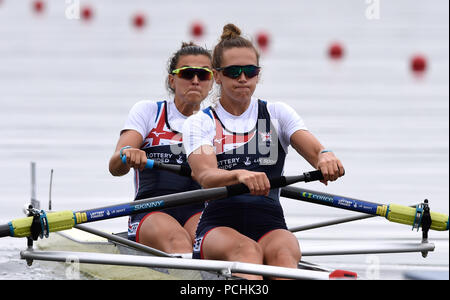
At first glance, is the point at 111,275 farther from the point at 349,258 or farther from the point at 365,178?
the point at 365,178

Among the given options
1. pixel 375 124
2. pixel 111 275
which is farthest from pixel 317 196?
pixel 375 124

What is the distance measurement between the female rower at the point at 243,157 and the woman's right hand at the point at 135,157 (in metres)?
0.93

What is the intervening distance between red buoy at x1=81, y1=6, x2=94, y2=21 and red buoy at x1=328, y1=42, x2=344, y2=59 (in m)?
6.62

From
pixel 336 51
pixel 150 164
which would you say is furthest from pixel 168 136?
pixel 336 51

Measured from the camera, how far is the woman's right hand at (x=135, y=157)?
557 cm

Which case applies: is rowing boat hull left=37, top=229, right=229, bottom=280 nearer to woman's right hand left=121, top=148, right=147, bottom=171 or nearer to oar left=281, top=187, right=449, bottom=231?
woman's right hand left=121, top=148, right=147, bottom=171

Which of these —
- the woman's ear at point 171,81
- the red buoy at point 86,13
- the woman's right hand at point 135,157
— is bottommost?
the woman's right hand at point 135,157

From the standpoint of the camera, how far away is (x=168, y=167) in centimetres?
568

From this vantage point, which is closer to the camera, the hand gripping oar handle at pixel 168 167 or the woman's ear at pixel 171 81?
the hand gripping oar handle at pixel 168 167

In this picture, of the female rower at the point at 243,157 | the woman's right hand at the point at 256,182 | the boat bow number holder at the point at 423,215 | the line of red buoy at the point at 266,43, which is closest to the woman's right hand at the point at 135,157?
the female rower at the point at 243,157

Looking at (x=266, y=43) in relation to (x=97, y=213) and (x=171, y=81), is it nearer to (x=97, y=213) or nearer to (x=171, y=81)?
(x=171, y=81)

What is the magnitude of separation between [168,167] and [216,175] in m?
1.25

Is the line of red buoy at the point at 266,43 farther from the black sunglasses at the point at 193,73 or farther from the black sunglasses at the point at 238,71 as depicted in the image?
the black sunglasses at the point at 238,71

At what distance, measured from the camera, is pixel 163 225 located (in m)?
5.59
